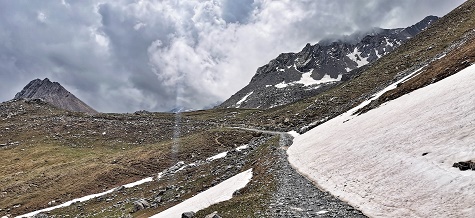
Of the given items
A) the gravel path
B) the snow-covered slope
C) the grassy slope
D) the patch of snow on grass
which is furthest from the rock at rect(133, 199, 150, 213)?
the gravel path

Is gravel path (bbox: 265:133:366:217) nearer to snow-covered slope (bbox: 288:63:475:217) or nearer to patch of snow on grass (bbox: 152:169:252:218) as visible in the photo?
snow-covered slope (bbox: 288:63:475:217)

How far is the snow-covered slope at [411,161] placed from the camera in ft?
55.4

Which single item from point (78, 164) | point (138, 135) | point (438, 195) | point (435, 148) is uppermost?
point (138, 135)

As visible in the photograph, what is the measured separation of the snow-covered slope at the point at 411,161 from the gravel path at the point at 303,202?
808 mm

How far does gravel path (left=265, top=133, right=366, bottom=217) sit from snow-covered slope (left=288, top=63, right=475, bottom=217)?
808 mm

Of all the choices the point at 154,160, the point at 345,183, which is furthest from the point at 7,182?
the point at 345,183

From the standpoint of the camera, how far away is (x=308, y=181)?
3056 cm

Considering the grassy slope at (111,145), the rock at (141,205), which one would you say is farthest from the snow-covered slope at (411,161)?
the rock at (141,205)

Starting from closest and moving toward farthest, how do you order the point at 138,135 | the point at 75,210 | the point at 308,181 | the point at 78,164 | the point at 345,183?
the point at 345,183 < the point at 308,181 < the point at 75,210 < the point at 78,164 < the point at 138,135

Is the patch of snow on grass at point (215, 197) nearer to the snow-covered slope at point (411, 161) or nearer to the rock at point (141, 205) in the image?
the snow-covered slope at point (411, 161)

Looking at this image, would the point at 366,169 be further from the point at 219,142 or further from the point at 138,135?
the point at 138,135

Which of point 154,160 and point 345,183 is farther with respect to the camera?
point 154,160

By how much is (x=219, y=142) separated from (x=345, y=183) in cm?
6316

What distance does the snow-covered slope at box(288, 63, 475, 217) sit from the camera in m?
16.9
